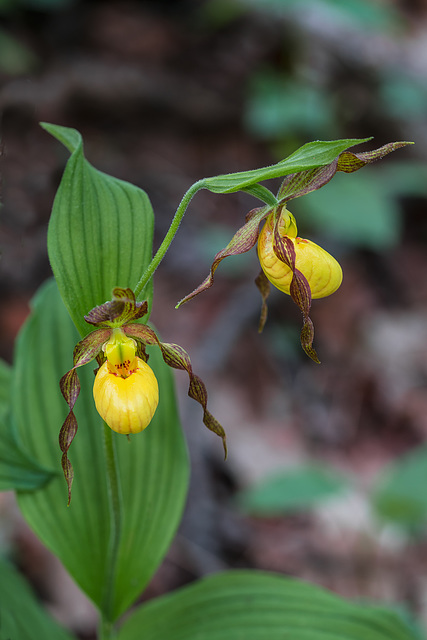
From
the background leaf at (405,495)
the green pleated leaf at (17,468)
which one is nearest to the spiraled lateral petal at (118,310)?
the green pleated leaf at (17,468)

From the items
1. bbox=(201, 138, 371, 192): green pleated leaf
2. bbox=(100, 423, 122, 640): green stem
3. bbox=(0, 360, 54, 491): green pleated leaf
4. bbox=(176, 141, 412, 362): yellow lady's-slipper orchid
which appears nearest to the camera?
bbox=(201, 138, 371, 192): green pleated leaf

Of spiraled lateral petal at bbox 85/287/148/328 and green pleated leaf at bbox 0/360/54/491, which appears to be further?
green pleated leaf at bbox 0/360/54/491

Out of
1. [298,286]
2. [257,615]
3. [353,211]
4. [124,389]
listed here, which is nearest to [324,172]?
[298,286]

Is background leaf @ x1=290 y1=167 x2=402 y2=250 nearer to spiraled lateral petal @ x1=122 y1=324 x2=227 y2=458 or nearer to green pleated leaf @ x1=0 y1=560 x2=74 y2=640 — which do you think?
spiraled lateral petal @ x1=122 y1=324 x2=227 y2=458

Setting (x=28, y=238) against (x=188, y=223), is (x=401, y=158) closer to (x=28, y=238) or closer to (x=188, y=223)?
(x=188, y=223)

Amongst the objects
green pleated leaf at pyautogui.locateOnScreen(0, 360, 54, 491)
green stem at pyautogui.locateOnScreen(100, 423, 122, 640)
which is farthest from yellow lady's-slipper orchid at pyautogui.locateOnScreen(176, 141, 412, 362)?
green pleated leaf at pyautogui.locateOnScreen(0, 360, 54, 491)

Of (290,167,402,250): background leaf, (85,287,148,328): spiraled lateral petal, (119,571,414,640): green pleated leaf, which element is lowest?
(119,571,414,640): green pleated leaf

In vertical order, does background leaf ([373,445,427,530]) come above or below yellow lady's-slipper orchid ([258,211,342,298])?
below

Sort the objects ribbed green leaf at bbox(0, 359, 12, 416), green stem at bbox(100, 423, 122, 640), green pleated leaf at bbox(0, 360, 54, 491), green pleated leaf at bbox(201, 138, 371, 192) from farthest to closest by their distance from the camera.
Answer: ribbed green leaf at bbox(0, 359, 12, 416), green pleated leaf at bbox(0, 360, 54, 491), green stem at bbox(100, 423, 122, 640), green pleated leaf at bbox(201, 138, 371, 192)
